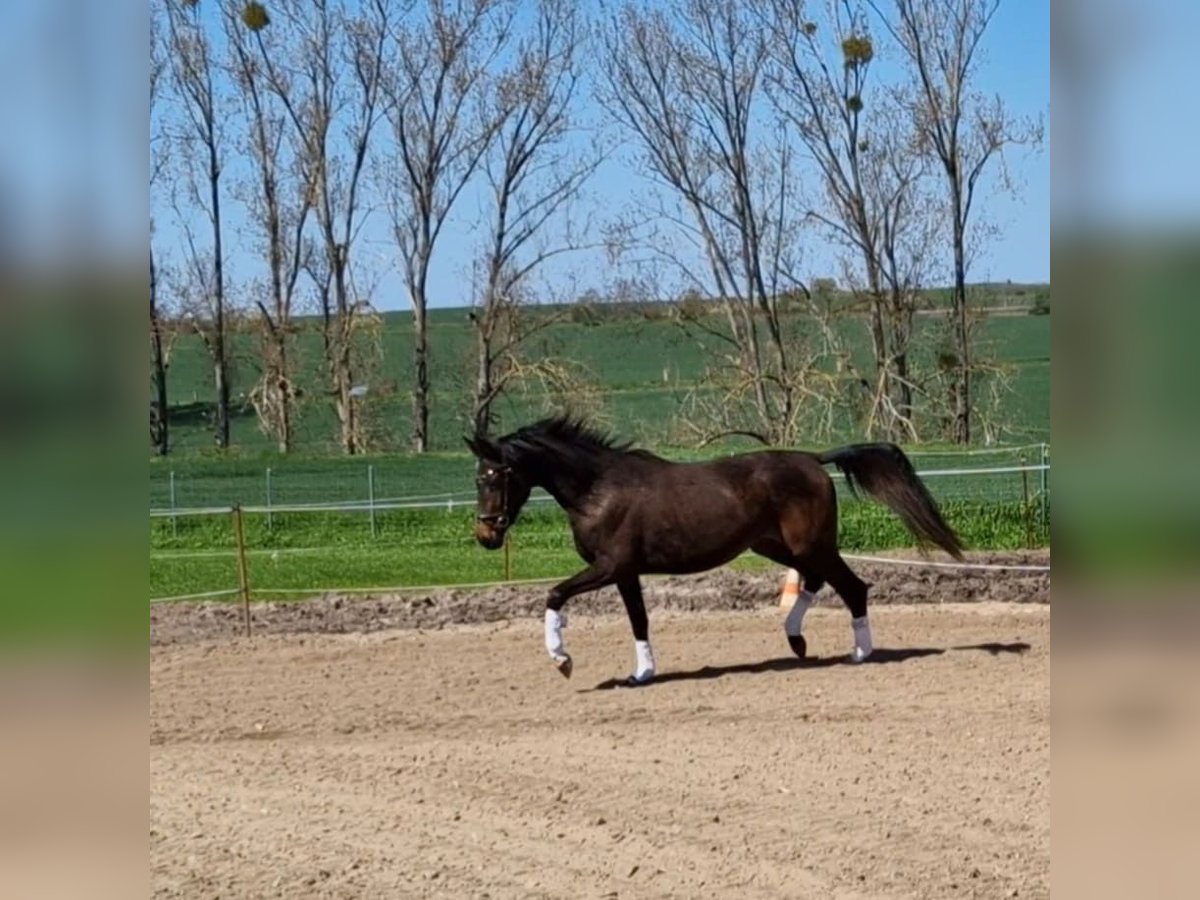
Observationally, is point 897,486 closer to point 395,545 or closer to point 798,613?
point 798,613

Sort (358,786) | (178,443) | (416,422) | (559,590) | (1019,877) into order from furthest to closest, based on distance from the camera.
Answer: (416,422)
(178,443)
(559,590)
(358,786)
(1019,877)

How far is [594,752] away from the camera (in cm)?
583

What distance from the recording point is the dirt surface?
8.81 meters

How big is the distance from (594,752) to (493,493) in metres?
1.47

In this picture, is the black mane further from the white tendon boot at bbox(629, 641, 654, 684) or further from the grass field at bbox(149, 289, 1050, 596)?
the grass field at bbox(149, 289, 1050, 596)

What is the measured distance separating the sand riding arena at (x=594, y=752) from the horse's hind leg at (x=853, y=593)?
13cm

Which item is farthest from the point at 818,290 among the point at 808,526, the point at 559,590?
the point at 559,590

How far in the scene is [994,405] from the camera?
10406 millimetres

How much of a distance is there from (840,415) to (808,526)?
3335mm

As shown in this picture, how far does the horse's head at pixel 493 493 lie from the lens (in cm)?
675

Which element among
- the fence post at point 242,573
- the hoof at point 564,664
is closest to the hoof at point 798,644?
the hoof at point 564,664
